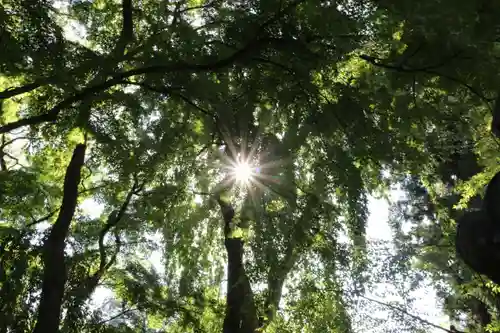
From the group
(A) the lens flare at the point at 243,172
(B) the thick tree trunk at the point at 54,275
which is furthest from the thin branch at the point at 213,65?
(B) the thick tree trunk at the point at 54,275

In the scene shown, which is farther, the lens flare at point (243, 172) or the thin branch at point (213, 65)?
the lens flare at point (243, 172)

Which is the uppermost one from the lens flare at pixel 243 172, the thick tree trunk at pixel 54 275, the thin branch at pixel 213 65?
the lens flare at pixel 243 172

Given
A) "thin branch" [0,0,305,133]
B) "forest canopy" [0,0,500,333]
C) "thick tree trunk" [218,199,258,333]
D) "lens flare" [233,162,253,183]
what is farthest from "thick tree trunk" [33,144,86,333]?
"thin branch" [0,0,305,133]

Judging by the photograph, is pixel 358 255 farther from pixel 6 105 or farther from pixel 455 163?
pixel 6 105

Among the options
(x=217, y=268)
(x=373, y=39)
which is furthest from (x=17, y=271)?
(x=373, y=39)

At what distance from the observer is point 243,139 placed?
522 cm

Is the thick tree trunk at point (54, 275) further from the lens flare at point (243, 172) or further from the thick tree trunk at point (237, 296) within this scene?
the lens flare at point (243, 172)

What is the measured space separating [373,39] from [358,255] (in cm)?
544

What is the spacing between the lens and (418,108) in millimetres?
4074

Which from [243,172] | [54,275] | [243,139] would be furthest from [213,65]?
[54,275]

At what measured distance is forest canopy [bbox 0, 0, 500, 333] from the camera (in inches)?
146

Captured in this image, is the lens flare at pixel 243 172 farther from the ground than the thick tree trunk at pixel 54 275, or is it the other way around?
the lens flare at pixel 243 172

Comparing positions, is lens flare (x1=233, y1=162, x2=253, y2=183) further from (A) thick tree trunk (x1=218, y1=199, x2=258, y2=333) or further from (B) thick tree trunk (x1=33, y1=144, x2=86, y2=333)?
(B) thick tree trunk (x1=33, y1=144, x2=86, y2=333)

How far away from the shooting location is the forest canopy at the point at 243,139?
3.71m
